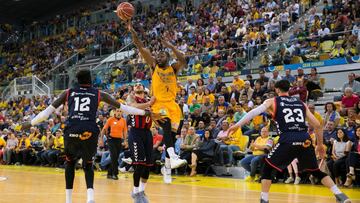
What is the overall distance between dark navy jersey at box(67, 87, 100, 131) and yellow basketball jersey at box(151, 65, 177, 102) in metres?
1.56

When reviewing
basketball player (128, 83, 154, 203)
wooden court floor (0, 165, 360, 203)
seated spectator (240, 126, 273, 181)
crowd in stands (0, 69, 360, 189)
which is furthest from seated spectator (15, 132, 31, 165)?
basketball player (128, 83, 154, 203)

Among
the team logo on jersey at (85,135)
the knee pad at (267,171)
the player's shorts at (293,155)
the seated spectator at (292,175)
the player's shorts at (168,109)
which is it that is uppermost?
the player's shorts at (168,109)

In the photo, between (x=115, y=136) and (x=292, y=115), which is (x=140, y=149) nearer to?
(x=292, y=115)

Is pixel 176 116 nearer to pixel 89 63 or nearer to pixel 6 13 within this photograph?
pixel 89 63

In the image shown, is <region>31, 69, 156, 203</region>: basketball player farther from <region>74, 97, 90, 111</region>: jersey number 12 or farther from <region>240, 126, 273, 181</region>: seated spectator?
<region>240, 126, 273, 181</region>: seated spectator

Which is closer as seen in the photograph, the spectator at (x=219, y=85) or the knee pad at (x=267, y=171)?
the knee pad at (x=267, y=171)

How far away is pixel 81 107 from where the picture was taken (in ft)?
24.3

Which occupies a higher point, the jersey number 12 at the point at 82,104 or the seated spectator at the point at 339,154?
the jersey number 12 at the point at 82,104

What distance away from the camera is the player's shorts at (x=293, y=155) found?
285 inches

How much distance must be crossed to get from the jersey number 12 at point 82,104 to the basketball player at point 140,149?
110cm

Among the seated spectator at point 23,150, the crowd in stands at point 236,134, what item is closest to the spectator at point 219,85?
the crowd in stands at point 236,134

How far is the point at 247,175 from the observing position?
14.0m

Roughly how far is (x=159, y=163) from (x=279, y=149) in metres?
8.40

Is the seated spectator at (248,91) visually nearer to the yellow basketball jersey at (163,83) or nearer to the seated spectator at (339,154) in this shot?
the seated spectator at (339,154)
